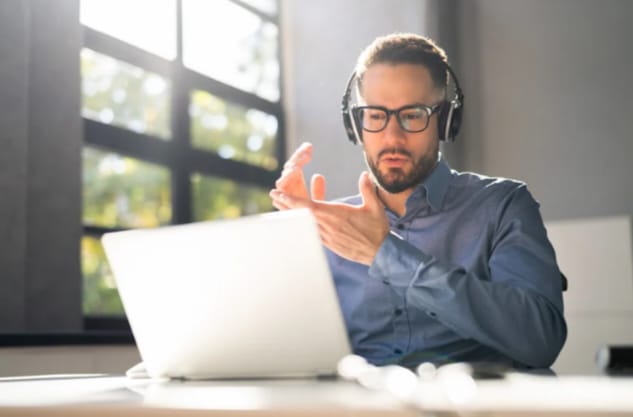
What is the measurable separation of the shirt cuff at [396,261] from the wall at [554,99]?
3029 millimetres

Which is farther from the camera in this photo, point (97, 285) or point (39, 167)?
point (97, 285)

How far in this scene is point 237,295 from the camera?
1.06 m

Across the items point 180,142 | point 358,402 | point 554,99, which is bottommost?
point 358,402

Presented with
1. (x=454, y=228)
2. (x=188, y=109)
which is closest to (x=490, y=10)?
(x=188, y=109)

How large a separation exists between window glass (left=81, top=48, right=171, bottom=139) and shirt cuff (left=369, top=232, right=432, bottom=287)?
2.01 metres

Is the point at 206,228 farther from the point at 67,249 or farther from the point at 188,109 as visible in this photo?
the point at 188,109

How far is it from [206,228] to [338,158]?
359 cm

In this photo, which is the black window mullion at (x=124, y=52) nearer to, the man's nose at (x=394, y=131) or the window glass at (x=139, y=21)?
the window glass at (x=139, y=21)

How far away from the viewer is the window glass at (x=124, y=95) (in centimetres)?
337

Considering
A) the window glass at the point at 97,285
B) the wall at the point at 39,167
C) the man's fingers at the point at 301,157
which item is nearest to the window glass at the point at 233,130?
the window glass at the point at 97,285

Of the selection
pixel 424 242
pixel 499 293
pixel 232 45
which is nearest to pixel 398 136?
pixel 424 242

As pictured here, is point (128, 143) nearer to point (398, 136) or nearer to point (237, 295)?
point (398, 136)

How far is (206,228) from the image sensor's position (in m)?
1.07

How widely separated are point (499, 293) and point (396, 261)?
22 centimetres
